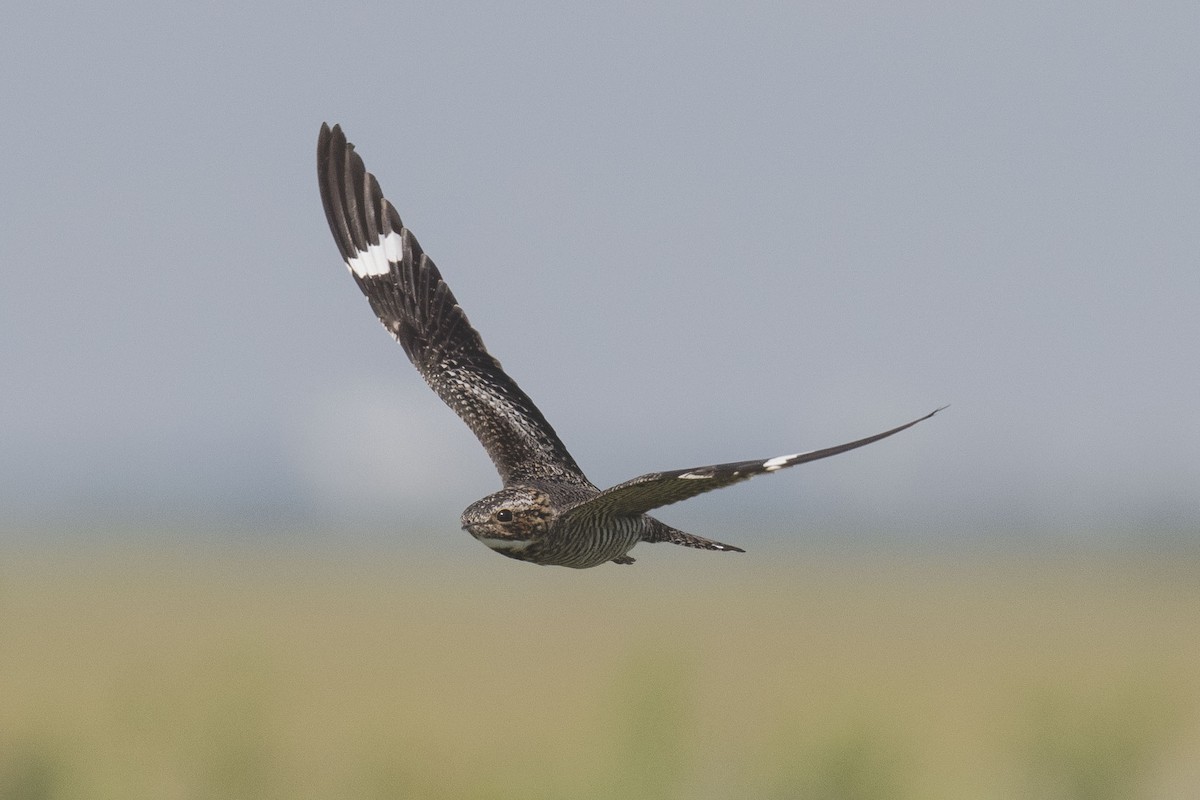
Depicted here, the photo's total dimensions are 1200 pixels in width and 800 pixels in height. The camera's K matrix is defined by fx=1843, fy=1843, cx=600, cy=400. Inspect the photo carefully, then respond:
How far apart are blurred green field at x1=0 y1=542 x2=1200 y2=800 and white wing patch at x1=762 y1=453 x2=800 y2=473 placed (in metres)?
8.69

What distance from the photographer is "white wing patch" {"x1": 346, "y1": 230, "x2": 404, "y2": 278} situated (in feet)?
37.5

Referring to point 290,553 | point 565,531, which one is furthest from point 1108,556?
point 565,531

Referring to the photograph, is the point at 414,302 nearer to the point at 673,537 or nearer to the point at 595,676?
the point at 673,537

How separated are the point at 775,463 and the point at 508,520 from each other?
1416mm

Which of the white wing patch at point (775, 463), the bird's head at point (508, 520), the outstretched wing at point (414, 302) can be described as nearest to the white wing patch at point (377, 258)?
the outstretched wing at point (414, 302)

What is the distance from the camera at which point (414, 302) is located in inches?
445

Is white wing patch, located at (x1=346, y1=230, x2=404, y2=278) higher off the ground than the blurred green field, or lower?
higher

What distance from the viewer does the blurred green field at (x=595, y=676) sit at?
62.8ft

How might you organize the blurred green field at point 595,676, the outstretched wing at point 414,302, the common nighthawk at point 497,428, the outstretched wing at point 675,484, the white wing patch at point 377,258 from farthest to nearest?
the blurred green field at point 595,676, the white wing patch at point 377,258, the outstretched wing at point 414,302, the common nighthawk at point 497,428, the outstretched wing at point 675,484

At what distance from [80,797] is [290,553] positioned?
96077 millimetres

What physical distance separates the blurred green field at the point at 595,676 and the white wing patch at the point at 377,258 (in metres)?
5.88

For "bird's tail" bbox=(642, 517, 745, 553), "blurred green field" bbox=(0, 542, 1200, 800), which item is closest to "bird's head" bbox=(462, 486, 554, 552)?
"bird's tail" bbox=(642, 517, 745, 553)

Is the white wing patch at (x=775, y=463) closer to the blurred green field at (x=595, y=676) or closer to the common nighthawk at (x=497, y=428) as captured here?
the common nighthawk at (x=497, y=428)

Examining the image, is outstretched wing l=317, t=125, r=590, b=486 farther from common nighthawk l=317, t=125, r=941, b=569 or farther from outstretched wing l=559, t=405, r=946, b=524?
outstretched wing l=559, t=405, r=946, b=524
